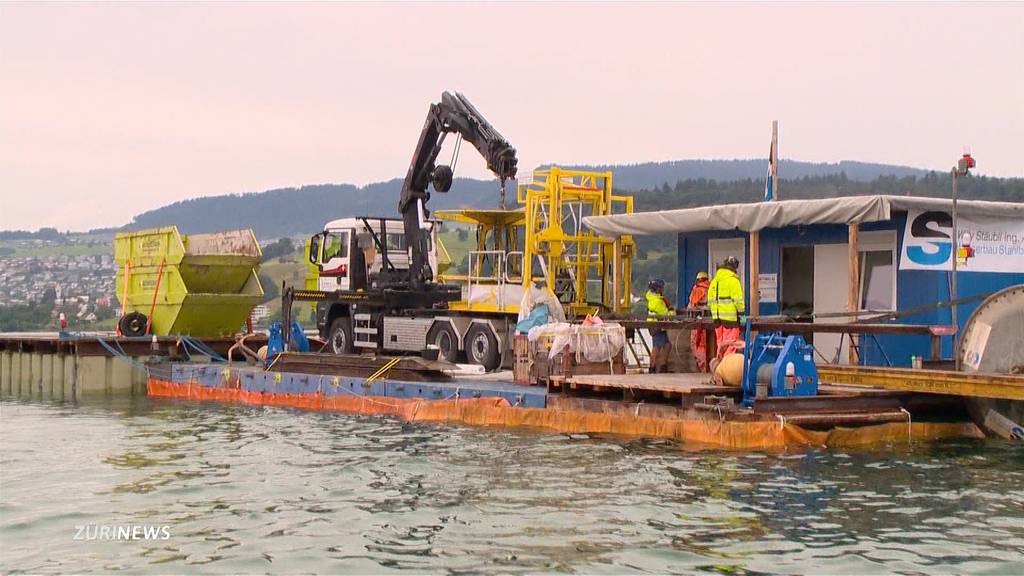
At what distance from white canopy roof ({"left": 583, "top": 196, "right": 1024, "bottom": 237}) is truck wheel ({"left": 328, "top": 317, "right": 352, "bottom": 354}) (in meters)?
7.77

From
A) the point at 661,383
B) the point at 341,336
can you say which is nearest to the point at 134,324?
the point at 341,336

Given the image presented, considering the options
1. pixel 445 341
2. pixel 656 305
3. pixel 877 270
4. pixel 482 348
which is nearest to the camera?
pixel 877 270

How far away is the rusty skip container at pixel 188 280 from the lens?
94.5ft

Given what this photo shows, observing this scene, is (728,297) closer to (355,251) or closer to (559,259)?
(559,259)

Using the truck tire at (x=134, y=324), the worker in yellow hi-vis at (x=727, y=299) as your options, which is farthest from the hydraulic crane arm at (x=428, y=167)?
the worker in yellow hi-vis at (x=727, y=299)

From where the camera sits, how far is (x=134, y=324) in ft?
A: 97.2

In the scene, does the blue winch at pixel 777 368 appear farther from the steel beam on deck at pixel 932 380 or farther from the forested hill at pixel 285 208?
the forested hill at pixel 285 208

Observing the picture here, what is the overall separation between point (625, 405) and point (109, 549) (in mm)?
8270

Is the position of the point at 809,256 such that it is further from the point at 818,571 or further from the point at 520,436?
the point at 818,571

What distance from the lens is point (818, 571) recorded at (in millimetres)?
9852

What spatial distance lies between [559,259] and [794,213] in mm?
5697

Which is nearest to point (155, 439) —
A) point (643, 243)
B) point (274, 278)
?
point (643, 243)

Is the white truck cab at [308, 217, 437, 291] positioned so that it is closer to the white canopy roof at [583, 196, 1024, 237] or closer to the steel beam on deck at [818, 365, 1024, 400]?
the white canopy roof at [583, 196, 1024, 237]

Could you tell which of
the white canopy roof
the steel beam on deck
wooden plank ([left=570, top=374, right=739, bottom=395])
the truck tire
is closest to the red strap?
the truck tire
